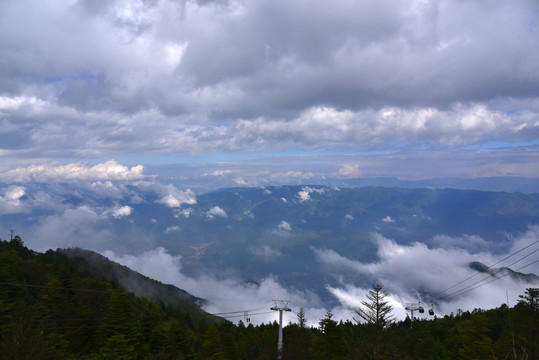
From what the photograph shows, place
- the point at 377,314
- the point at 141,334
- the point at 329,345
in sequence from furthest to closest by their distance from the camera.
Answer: the point at 329,345 < the point at 141,334 < the point at 377,314

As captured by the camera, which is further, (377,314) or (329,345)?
(329,345)

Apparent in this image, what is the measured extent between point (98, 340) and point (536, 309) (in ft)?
173

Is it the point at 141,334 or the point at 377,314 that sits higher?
the point at 377,314

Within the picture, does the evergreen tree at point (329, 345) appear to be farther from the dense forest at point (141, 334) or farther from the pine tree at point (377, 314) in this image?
the pine tree at point (377, 314)

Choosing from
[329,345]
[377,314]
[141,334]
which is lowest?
[329,345]

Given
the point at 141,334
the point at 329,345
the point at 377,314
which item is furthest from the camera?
the point at 329,345

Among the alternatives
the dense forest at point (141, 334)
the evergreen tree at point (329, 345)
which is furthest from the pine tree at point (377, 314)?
the evergreen tree at point (329, 345)

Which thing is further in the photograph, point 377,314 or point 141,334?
point 141,334

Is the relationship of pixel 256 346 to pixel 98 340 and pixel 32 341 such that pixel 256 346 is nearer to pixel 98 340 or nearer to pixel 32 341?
pixel 98 340

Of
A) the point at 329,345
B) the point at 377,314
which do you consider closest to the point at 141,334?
the point at 329,345

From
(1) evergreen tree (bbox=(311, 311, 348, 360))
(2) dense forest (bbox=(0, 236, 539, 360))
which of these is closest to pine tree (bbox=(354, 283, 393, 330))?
(2) dense forest (bbox=(0, 236, 539, 360))

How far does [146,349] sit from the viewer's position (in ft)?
131

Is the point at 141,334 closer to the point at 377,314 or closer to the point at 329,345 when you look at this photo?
the point at 329,345

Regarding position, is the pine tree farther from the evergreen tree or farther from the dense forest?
the evergreen tree
